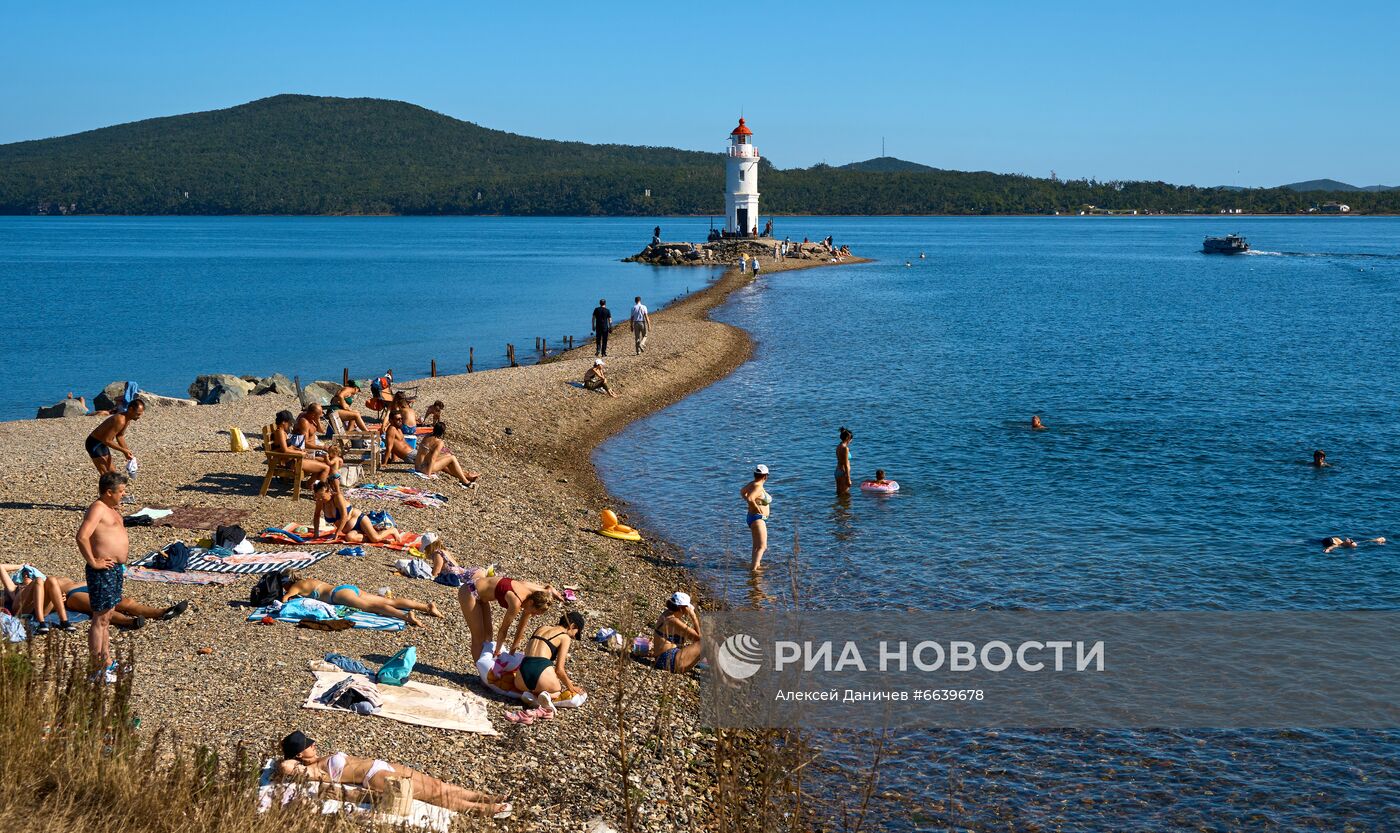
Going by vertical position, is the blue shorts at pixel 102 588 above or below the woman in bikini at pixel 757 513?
above

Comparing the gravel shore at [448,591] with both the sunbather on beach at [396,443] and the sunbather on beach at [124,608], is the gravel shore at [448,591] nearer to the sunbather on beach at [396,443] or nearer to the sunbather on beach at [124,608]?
the sunbather on beach at [124,608]

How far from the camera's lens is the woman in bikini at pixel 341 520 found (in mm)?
14430

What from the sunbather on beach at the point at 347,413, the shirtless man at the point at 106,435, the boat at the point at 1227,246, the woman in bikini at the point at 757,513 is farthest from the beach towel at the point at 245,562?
the boat at the point at 1227,246

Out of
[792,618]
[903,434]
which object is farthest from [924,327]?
[792,618]

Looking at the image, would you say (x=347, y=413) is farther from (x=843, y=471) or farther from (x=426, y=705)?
(x=426, y=705)

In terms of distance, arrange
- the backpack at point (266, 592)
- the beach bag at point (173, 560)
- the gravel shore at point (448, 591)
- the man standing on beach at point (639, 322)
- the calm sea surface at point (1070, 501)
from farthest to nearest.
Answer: the man standing on beach at point (639, 322), the beach bag at point (173, 560), the backpack at point (266, 592), the calm sea surface at point (1070, 501), the gravel shore at point (448, 591)

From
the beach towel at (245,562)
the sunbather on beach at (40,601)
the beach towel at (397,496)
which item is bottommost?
the beach towel at (397,496)

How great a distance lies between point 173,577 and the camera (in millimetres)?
12234

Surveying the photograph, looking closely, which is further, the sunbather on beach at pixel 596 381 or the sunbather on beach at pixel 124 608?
the sunbather on beach at pixel 596 381

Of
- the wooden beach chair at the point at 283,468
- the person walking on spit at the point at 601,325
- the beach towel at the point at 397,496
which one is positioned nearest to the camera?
the wooden beach chair at the point at 283,468

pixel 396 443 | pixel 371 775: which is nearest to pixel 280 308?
pixel 396 443

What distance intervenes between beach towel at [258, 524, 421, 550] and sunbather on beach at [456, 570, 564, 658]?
12.0 feet

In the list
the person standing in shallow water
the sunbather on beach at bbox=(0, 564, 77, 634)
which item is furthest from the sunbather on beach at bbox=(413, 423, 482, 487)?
the sunbather on beach at bbox=(0, 564, 77, 634)

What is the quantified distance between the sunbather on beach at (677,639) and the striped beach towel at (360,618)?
2.56 metres
